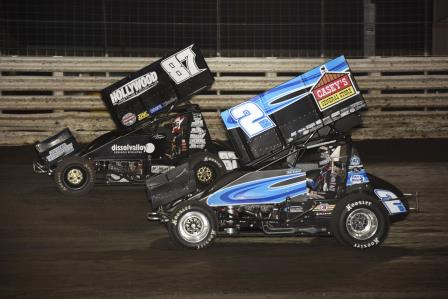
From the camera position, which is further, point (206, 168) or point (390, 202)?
point (206, 168)

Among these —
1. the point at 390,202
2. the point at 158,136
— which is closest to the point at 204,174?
the point at 158,136

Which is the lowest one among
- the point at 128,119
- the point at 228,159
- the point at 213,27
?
the point at 228,159

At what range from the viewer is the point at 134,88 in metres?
12.9

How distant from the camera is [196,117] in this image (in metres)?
13.2

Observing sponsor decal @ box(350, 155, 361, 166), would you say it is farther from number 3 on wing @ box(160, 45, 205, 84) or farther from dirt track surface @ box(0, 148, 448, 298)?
number 3 on wing @ box(160, 45, 205, 84)

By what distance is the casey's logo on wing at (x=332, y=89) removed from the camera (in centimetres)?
867

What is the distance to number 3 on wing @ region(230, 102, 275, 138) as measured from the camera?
8695 mm

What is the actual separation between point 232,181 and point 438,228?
3001 mm

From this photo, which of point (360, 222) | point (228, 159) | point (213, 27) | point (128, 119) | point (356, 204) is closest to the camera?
point (356, 204)

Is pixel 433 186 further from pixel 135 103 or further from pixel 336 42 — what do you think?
pixel 336 42

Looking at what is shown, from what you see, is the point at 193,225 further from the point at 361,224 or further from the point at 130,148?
the point at 130,148

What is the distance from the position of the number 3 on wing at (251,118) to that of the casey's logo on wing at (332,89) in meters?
0.63

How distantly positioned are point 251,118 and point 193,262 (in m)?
1.83

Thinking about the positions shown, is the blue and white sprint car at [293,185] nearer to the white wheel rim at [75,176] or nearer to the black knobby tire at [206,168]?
the black knobby tire at [206,168]
